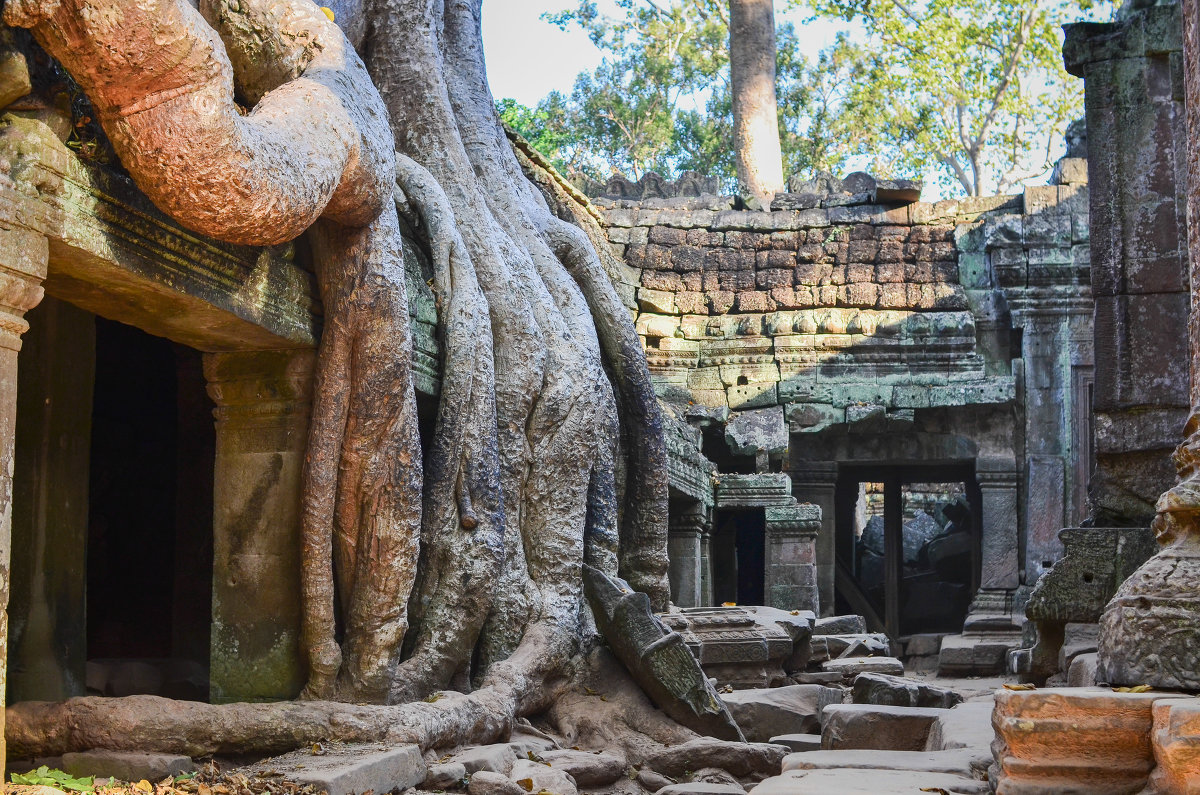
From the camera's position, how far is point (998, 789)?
3080mm

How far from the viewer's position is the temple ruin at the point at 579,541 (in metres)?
3.50

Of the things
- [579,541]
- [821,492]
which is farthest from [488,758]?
[821,492]

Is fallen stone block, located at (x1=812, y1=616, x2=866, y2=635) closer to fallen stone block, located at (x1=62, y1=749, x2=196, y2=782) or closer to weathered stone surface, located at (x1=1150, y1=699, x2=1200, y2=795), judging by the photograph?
fallen stone block, located at (x1=62, y1=749, x2=196, y2=782)

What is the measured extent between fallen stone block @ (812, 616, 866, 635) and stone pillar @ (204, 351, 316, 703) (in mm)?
5759

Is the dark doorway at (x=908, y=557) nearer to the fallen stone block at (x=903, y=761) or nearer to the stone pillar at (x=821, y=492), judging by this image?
the stone pillar at (x=821, y=492)

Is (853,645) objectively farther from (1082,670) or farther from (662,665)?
(1082,670)

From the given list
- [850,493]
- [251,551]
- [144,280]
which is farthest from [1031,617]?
[850,493]

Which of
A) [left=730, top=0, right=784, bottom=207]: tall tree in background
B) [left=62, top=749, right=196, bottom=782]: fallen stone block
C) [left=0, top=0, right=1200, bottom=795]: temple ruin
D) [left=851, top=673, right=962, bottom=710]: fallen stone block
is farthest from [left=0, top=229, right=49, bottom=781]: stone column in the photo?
[left=730, top=0, right=784, bottom=207]: tall tree in background

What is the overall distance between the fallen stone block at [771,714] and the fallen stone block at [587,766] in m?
1.25

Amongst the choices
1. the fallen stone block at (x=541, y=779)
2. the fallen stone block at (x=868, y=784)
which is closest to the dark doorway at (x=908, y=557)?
the fallen stone block at (x=541, y=779)

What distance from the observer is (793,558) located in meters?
10.8

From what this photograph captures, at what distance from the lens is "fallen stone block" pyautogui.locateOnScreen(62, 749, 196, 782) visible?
391 cm

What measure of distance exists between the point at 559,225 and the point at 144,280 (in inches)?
150

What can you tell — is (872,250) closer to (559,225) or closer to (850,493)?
(850,493)
